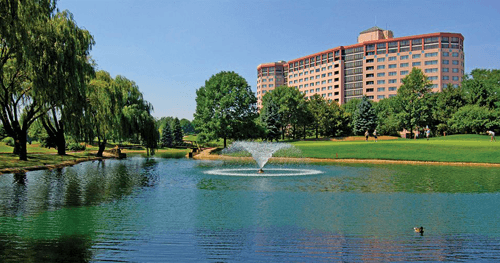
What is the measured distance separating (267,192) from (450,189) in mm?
10960

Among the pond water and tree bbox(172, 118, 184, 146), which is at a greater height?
tree bbox(172, 118, 184, 146)

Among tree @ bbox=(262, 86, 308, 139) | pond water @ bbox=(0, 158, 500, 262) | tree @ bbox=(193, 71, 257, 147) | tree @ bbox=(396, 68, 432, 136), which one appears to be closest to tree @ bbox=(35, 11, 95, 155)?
pond water @ bbox=(0, 158, 500, 262)

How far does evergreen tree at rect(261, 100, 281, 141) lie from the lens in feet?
303

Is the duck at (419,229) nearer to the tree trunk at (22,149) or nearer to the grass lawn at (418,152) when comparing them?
the grass lawn at (418,152)

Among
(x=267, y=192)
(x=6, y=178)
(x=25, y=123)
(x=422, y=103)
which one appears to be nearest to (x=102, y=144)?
(x=25, y=123)

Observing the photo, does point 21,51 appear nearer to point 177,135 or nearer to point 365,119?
point 365,119

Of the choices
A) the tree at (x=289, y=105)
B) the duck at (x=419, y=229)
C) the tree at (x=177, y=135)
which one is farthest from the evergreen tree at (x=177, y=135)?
the duck at (x=419, y=229)

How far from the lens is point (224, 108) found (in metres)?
68.1

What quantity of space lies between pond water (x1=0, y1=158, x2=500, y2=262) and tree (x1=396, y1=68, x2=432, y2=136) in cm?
6182

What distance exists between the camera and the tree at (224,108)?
66312 millimetres

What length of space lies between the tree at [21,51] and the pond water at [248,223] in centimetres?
1084

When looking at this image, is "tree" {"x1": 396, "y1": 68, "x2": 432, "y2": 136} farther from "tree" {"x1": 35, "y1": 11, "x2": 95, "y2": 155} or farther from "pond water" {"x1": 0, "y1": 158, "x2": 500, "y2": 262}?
"tree" {"x1": 35, "y1": 11, "x2": 95, "y2": 155}

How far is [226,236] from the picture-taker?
37.0 feet

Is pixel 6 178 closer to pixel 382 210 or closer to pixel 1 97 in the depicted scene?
pixel 1 97
